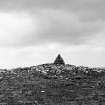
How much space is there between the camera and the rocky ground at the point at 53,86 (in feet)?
61.9

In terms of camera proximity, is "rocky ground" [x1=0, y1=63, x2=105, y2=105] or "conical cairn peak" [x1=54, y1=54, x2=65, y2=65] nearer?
"rocky ground" [x1=0, y1=63, x2=105, y2=105]

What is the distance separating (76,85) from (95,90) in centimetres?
163

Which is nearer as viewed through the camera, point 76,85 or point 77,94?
point 77,94

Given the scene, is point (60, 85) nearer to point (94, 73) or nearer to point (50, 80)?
point (50, 80)

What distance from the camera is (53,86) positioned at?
829 inches

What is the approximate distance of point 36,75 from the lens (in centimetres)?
2361

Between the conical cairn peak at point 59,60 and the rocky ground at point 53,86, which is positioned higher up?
the conical cairn peak at point 59,60

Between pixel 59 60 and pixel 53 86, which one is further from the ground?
pixel 59 60

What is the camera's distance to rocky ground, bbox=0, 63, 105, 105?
1888 centimetres

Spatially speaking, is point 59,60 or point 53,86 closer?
point 53,86

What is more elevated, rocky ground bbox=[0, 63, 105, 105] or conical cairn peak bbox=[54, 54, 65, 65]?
conical cairn peak bbox=[54, 54, 65, 65]

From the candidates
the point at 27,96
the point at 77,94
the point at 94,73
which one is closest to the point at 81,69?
the point at 94,73

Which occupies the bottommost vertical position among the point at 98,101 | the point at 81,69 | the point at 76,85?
the point at 98,101

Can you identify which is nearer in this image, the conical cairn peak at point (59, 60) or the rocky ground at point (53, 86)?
the rocky ground at point (53, 86)
